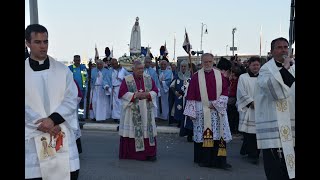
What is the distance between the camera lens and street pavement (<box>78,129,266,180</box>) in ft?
23.2

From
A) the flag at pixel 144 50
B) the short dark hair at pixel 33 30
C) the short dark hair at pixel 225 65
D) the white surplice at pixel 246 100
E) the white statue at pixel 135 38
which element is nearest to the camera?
the short dark hair at pixel 33 30

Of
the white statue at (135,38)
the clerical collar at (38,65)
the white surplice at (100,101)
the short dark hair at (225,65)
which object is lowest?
the white surplice at (100,101)

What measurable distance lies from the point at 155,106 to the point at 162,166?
4.33 feet

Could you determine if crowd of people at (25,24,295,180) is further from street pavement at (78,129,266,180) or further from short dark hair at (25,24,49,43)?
street pavement at (78,129,266,180)

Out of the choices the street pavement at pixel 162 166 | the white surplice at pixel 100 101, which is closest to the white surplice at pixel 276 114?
the street pavement at pixel 162 166

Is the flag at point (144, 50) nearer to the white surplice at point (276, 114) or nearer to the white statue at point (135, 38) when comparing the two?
the white statue at point (135, 38)

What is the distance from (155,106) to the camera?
8.70 metres

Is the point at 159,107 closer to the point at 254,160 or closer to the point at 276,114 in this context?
the point at 254,160

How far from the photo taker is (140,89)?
28.0ft

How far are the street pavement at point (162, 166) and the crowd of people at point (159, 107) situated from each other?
0.24 metres

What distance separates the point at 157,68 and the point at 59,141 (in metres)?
10.8

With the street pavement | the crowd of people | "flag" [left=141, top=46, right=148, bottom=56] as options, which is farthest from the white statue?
the street pavement

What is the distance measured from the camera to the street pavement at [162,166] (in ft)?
23.2

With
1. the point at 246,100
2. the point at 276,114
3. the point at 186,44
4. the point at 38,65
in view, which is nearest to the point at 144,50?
the point at 186,44
